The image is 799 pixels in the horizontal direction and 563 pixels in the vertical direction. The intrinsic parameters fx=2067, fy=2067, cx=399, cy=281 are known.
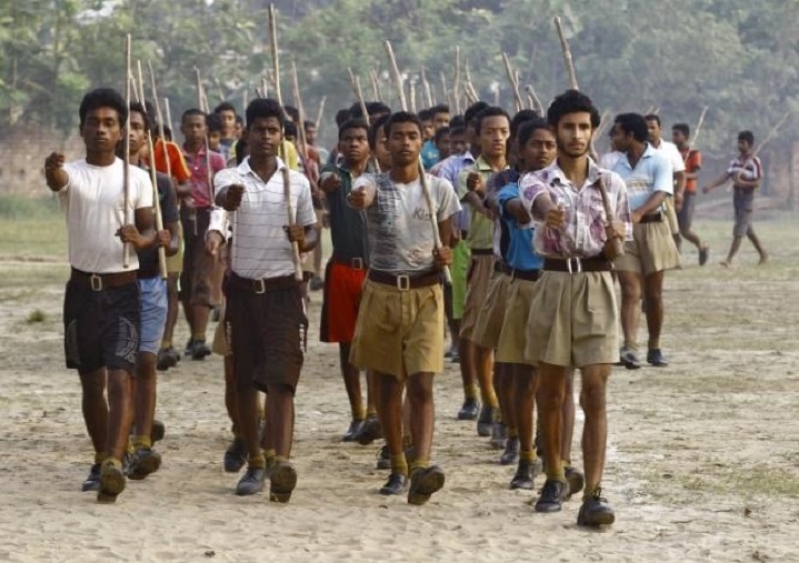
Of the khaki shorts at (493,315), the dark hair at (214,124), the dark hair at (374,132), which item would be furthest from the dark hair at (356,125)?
the dark hair at (214,124)

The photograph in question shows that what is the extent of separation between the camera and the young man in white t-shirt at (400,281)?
335 inches

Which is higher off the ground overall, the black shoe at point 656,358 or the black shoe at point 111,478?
the black shoe at point 111,478

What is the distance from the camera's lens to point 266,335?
854cm

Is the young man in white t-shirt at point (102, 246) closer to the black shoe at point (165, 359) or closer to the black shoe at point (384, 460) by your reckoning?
the black shoe at point (384, 460)

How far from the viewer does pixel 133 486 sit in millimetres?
8695

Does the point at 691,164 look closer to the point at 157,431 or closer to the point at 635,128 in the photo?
the point at 635,128

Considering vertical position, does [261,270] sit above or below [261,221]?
below

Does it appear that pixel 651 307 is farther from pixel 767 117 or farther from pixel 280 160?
pixel 767 117

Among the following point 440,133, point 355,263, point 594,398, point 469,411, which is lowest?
point 469,411

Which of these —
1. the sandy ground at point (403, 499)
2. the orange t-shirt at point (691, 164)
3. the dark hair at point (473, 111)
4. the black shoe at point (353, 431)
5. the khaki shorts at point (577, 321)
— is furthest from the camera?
the orange t-shirt at point (691, 164)

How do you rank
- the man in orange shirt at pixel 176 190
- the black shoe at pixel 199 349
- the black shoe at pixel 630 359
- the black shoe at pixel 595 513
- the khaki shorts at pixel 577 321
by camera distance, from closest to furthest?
the black shoe at pixel 595 513 < the khaki shorts at pixel 577 321 < the man in orange shirt at pixel 176 190 < the black shoe at pixel 630 359 < the black shoe at pixel 199 349

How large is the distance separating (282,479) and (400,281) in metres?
1.01

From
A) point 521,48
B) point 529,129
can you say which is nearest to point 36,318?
point 529,129

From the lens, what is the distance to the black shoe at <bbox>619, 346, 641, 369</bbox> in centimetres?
1345
